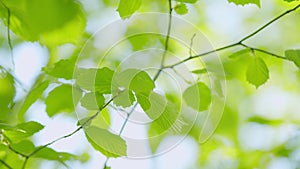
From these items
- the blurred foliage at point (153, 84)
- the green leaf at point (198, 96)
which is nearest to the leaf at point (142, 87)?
the blurred foliage at point (153, 84)

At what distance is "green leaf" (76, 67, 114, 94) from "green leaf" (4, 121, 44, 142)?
0.41ft

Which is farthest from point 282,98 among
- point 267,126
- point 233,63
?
point 233,63

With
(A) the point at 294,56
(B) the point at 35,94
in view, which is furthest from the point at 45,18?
(A) the point at 294,56

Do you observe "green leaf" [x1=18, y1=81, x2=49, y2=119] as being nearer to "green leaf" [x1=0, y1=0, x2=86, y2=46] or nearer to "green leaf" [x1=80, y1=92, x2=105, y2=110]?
"green leaf" [x1=0, y1=0, x2=86, y2=46]

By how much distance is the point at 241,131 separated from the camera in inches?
79.1

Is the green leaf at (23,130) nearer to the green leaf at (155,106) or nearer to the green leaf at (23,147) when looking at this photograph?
the green leaf at (23,147)

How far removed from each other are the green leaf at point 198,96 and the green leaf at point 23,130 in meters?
0.33

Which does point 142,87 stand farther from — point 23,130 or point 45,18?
point 45,18

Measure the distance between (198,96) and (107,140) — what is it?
296mm

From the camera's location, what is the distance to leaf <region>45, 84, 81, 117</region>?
3.62 ft

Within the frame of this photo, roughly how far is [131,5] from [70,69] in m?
0.17

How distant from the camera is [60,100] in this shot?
1170 mm

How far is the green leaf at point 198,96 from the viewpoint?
106 cm

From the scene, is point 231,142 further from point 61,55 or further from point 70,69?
point 70,69
